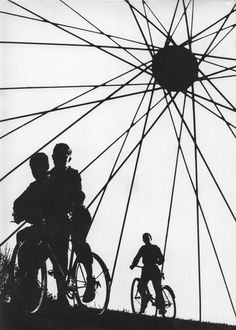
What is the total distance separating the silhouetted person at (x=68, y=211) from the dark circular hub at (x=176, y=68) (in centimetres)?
126

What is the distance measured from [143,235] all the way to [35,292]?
5.72 meters

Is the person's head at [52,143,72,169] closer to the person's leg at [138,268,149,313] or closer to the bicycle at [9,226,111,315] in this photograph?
the bicycle at [9,226,111,315]

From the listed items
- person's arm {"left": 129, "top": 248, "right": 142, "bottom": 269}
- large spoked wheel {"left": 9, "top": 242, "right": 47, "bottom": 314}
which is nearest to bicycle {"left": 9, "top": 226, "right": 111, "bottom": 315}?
large spoked wheel {"left": 9, "top": 242, "right": 47, "bottom": 314}

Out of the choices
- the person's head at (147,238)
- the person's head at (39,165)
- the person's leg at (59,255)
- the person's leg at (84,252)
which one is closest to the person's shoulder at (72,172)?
the person's head at (39,165)

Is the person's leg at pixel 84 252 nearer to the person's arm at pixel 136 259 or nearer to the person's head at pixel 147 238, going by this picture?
the person's arm at pixel 136 259

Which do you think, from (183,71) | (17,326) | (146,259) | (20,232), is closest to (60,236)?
(20,232)

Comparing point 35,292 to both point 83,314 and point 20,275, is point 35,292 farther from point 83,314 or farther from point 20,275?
point 83,314

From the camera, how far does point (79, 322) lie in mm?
5457

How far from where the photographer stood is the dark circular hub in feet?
16.9

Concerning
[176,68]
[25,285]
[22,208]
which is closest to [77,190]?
[22,208]

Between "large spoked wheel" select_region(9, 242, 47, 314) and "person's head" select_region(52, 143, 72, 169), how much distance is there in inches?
33.2

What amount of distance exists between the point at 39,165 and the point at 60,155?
0.27 meters

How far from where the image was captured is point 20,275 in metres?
5.58

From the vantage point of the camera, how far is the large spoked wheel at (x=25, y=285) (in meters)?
5.46
